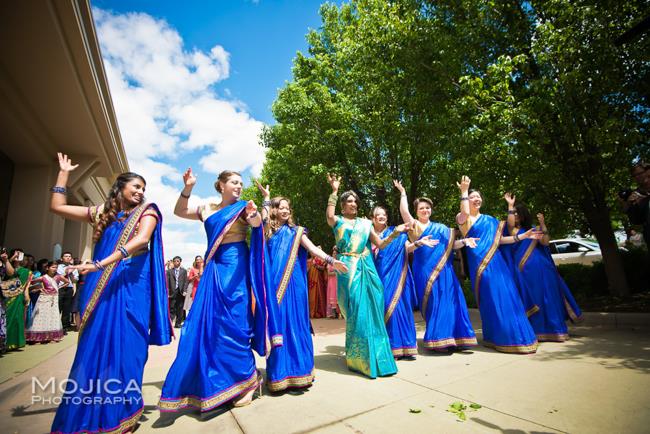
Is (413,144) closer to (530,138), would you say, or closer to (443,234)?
(530,138)

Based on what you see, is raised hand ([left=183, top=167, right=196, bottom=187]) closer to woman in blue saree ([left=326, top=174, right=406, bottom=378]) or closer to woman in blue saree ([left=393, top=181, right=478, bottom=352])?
woman in blue saree ([left=326, top=174, right=406, bottom=378])

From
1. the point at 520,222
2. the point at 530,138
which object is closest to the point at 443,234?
the point at 520,222

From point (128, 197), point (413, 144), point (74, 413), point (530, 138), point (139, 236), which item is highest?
point (413, 144)

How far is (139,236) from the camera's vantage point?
2.44 metres

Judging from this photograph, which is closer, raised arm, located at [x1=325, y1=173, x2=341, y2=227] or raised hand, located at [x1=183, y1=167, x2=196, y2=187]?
raised hand, located at [x1=183, y1=167, x2=196, y2=187]

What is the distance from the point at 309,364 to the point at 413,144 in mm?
7518

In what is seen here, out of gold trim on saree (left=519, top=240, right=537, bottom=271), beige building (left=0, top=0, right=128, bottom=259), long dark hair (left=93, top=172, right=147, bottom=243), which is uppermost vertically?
beige building (left=0, top=0, right=128, bottom=259)

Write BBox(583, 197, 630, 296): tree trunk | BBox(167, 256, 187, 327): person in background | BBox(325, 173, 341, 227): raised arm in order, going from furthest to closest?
1. BBox(167, 256, 187, 327): person in background
2. BBox(583, 197, 630, 296): tree trunk
3. BBox(325, 173, 341, 227): raised arm

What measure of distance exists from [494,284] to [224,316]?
3235 mm

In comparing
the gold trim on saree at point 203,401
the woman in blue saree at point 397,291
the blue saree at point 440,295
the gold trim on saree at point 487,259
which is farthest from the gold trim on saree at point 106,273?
the gold trim on saree at point 487,259

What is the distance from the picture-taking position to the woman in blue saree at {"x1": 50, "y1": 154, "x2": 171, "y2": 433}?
215 cm

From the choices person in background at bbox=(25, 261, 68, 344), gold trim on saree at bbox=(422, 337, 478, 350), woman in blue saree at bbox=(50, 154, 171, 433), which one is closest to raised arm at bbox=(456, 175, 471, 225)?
gold trim on saree at bbox=(422, 337, 478, 350)

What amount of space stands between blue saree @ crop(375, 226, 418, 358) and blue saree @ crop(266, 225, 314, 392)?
1190mm

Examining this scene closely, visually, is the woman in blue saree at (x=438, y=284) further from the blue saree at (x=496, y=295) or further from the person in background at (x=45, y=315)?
the person in background at (x=45, y=315)
